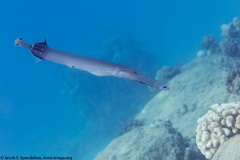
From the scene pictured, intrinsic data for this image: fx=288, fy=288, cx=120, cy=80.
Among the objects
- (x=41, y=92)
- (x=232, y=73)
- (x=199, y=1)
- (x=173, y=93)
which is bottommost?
(x=232, y=73)

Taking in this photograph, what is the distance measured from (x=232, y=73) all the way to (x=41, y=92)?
4036cm

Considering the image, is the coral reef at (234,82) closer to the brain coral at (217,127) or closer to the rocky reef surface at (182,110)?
the rocky reef surface at (182,110)

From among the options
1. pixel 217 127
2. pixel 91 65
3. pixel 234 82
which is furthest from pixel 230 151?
pixel 234 82

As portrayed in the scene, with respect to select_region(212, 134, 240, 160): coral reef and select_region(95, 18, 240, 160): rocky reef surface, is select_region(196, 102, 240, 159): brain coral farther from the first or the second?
select_region(95, 18, 240, 160): rocky reef surface

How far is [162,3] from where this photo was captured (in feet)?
227

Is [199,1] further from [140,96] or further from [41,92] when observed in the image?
[140,96]

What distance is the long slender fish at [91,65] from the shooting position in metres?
3.80

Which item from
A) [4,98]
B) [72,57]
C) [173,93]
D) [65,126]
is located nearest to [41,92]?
[4,98]

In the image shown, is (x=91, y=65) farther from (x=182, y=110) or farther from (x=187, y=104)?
(x=187, y=104)

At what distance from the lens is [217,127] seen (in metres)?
6.18

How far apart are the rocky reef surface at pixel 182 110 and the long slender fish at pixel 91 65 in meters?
3.95

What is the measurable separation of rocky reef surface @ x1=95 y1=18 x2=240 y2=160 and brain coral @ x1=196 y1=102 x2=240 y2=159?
1.21 metres

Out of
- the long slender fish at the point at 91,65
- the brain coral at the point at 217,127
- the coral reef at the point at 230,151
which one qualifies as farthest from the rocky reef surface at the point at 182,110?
the long slender fish at the point at 91,65

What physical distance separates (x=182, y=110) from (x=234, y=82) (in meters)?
3.03
